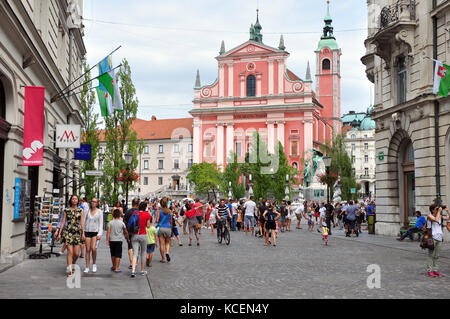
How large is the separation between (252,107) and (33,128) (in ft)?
205

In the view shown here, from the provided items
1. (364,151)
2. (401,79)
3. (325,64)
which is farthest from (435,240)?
(364,151)

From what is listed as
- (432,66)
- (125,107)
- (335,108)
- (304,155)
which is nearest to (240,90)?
(304,155)

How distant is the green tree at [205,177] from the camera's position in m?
70.4

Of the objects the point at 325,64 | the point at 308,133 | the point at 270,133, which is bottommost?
the point at 308,133

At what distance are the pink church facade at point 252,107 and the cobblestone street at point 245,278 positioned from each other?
57324mm

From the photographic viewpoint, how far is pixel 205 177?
70438 mm

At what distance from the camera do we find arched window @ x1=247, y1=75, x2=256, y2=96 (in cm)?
7606

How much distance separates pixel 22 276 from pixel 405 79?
1922 centimetres

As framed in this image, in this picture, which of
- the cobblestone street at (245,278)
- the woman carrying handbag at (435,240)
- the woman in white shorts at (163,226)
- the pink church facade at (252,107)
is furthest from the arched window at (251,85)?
the woman carrying handbag at (435,240)

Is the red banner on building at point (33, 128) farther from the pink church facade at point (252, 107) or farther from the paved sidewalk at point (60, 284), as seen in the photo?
the pink church facade at point (252, 107)

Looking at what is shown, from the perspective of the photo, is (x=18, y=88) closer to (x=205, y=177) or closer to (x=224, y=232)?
(x=224, y=232)

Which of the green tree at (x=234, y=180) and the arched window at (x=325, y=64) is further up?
the arched window at (x=325, y=64)

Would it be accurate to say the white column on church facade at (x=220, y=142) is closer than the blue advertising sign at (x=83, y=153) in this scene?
No

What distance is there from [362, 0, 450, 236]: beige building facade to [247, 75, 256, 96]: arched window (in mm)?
47918
